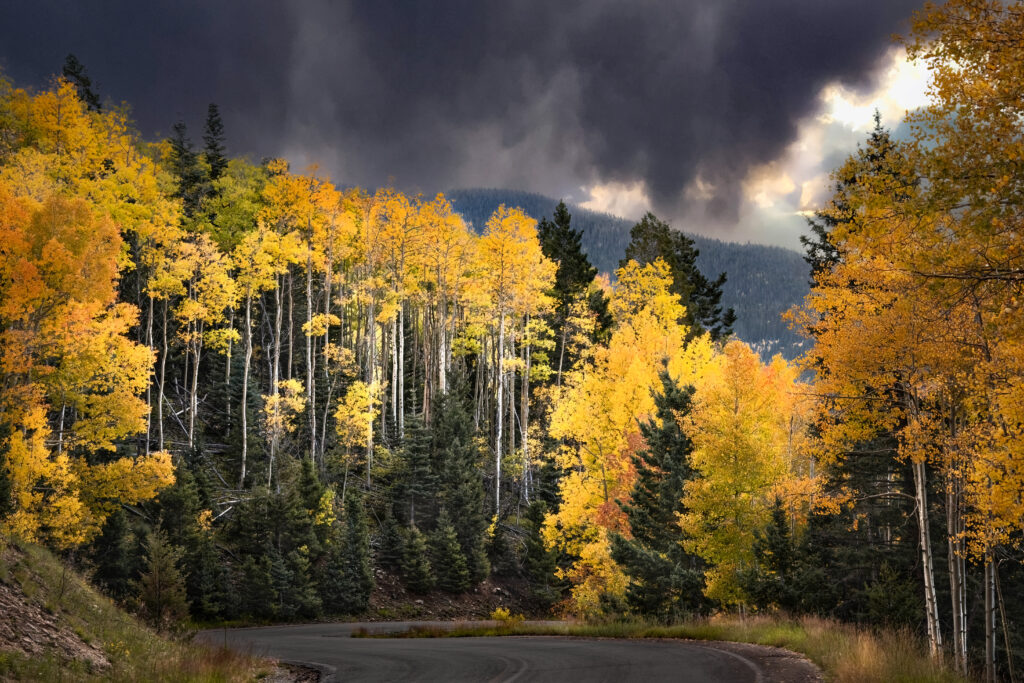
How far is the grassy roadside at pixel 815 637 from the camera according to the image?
30.8 feet

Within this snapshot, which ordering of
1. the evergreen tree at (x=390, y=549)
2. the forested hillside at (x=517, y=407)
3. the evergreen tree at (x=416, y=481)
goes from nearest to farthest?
the forested hillside at (x=517, y=407), the evergreen tree at (x=390, y=549), the evergreen tree at (x=416, y=481)

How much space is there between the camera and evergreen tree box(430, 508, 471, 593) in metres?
32.4

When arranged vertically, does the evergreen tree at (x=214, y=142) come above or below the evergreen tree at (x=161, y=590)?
above

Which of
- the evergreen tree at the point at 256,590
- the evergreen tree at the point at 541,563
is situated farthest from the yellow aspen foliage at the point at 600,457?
the evergreen tree at the point at 256,590

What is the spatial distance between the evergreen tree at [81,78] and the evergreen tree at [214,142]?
611cm

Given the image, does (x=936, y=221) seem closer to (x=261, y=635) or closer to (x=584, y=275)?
(x=261, y=635)

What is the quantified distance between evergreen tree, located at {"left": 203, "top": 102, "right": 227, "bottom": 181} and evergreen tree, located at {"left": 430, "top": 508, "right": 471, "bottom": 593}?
26.6 m

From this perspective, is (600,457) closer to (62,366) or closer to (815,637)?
(815,637)

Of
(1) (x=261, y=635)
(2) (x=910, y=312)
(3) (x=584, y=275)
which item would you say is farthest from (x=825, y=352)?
(3) (x=584, y=275)

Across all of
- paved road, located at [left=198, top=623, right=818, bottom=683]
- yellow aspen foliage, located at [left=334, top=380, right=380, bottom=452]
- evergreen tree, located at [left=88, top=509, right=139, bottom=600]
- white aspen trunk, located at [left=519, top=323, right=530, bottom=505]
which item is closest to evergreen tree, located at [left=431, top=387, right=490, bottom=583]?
white aspen trunk, located at [left=519, top=323, right=530, bottom=505]

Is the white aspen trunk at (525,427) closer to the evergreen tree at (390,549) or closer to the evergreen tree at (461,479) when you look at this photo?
the evergreen tree at (461,479)

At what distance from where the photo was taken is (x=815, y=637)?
13945 millimetres

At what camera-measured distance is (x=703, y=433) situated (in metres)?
22.9

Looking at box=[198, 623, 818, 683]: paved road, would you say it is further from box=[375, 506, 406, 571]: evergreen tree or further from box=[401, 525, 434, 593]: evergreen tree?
box=[375, 506, 406, 571]: evergreen tree
